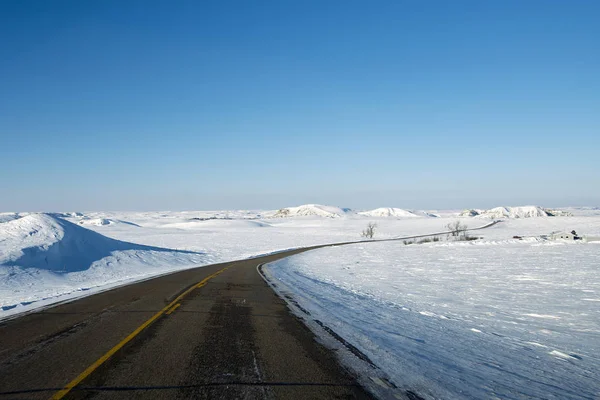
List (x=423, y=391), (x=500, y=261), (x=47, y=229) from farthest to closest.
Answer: (x=500, y=261), (x=47, y=229), (x=423, y=391)

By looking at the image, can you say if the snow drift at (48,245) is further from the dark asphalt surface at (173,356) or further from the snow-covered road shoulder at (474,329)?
the snow-covered road shoulder at (474,329)

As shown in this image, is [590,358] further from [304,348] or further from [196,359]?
[196,359]

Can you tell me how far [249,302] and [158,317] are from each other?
130 inches

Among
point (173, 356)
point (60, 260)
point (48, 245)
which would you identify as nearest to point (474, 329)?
point (173, 356)

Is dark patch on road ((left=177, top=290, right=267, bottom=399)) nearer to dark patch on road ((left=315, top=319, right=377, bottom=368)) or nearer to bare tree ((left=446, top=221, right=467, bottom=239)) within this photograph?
dark patch on road ((left=315, top=319, right=377, bottom=368))

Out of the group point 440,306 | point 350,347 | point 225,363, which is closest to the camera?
point 225,363

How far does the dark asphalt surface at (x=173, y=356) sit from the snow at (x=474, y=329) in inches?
39.8

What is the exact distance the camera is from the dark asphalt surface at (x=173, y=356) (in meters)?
4.83

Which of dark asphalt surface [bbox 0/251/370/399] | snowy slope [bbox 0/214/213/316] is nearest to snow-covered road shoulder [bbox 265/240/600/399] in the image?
dark asphalt surface [bbox 0/251/370/399]

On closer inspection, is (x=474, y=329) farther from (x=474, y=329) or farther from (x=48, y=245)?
(x=48, y=245)

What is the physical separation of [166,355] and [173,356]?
0.47ft

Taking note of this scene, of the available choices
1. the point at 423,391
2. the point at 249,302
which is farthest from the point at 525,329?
the point at 249,302

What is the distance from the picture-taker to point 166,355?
626 cm

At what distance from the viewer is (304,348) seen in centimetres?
682
